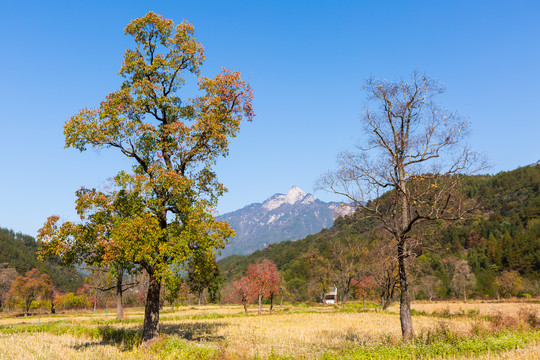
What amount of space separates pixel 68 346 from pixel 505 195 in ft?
684

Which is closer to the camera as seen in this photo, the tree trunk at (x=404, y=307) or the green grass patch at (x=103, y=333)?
the tree trunk at (x=404, y=307)

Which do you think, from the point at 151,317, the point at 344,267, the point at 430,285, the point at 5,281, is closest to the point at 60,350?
the point at 151,317

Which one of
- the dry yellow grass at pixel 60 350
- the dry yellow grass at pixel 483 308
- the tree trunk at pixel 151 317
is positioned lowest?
the dry yellow grass at pixel 483 308

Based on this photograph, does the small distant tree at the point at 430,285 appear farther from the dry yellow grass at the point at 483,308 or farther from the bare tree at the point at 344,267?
the dry yellow grass at the point at 483,308

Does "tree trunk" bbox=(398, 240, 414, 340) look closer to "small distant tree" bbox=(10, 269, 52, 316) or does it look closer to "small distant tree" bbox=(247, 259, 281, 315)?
"small distant tree" bbox=(247, 259, 281, 315)

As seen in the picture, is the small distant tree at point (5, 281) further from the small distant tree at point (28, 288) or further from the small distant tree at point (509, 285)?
the small distant tree at point (509, 285)

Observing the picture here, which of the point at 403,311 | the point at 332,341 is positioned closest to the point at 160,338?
the point at 332,341

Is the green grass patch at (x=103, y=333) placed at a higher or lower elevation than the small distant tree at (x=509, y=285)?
higher

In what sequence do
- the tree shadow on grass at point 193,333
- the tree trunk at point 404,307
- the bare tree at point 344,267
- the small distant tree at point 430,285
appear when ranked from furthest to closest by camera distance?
the small distant tree at point 430,285 < the bare tree at point 344,267 < the tree shadow on grass at point 193,333 < the tree trunk at point 404,307

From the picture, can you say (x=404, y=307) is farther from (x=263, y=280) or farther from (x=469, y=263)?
(x=469, y=263)

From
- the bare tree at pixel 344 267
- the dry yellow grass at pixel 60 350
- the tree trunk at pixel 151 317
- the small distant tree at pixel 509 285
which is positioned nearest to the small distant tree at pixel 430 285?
the small distant tree at pixel 509 285

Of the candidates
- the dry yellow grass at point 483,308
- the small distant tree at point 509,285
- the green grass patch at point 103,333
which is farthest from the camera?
the small distant tree at point 509,285

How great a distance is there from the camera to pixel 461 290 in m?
94.8

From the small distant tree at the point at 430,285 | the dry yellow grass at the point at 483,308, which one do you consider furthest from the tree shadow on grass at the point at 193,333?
the small distant tree at the point at 430,285
